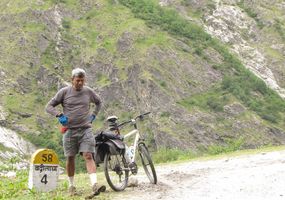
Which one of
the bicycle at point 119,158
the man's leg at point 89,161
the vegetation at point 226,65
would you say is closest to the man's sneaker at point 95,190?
the man's leg at point 89,161

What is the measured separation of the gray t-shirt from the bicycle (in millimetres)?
723

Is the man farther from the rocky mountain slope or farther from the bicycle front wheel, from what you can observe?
the rocky mountain slope

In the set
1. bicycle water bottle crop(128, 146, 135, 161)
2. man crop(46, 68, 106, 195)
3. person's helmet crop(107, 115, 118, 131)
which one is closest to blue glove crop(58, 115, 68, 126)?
man crop(46, 68, 106, 195)

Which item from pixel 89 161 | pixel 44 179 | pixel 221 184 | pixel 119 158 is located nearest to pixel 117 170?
pixel 119 158

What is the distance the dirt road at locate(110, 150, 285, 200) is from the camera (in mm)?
10516

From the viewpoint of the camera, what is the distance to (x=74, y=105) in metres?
10.8

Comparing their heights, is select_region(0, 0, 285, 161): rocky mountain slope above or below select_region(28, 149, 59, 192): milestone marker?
above

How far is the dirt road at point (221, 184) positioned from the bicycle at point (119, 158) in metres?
0.31

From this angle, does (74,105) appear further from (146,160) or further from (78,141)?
(146,160)

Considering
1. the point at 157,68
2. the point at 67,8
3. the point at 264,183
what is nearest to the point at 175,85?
the point at 157,68

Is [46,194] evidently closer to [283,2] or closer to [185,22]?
[185,22]

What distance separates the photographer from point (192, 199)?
1016cm

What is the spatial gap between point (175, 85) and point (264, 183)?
106 metres

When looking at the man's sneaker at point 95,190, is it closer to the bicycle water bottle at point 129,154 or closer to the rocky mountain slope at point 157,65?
the bicycle water bottle at point 129,154
